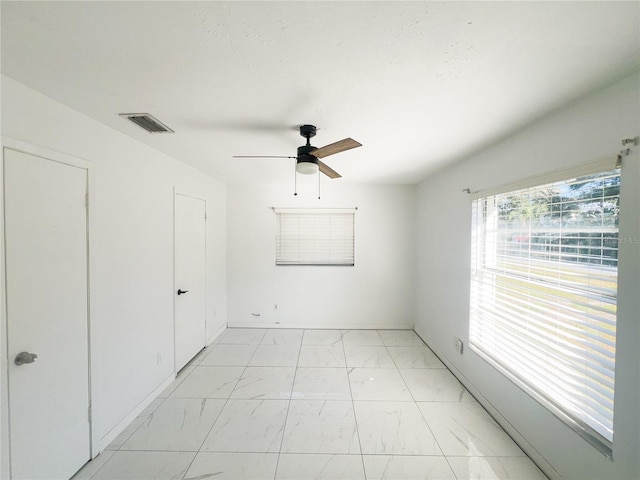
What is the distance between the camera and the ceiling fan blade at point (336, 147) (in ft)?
4.87

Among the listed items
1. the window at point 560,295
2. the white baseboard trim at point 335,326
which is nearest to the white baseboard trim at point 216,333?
the white baseboard trim at point 335,326

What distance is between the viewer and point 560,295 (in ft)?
4.83

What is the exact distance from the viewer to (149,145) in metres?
2.11

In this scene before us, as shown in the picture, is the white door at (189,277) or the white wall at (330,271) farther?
the white wall at (330,271)

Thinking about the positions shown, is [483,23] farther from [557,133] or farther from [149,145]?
[149,145]

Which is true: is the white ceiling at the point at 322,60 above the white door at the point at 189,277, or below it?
above

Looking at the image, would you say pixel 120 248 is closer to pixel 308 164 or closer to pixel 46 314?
pixel 46 314

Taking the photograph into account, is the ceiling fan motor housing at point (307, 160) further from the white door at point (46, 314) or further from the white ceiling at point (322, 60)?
the white door at point (46, 314)

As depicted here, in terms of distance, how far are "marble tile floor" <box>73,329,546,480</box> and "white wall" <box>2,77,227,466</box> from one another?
314 mm

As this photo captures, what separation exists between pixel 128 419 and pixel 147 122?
7.65ft

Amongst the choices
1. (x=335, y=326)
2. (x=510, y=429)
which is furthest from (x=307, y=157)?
(x=335, y=326)

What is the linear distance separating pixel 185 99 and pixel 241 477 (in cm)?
236

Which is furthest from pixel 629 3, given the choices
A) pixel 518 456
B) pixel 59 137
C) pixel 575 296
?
pixel 59 137

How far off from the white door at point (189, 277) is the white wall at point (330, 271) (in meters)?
0.78
